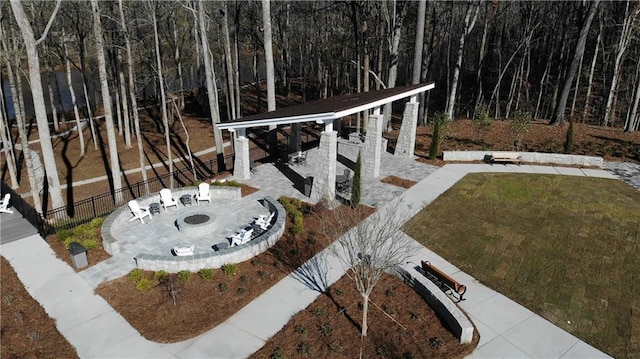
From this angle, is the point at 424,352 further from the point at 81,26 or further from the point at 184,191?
the point at 81,26

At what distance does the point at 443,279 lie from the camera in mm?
11047

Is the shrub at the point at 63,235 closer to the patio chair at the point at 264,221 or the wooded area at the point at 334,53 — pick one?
the wooded area at the point at 334,53

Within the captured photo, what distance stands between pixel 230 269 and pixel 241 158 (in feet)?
26.5

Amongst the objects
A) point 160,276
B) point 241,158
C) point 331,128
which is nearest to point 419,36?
point 331,128

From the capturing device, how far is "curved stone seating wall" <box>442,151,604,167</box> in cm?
2083

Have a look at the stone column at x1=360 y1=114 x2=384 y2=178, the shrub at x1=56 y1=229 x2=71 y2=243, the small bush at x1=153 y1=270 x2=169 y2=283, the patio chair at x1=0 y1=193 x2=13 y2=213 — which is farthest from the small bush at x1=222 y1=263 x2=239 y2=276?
the patio chair at x1=0 y1=193 x2=13 y2=213

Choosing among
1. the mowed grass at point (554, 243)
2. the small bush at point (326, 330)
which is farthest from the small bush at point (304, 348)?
the mowed grass at point (554, 243)

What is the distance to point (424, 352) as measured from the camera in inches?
356

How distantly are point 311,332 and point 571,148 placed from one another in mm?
19888

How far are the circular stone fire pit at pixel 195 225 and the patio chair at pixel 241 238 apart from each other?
3.81ft

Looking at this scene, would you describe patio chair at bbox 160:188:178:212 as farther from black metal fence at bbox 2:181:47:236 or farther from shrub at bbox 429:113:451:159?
shrub at bbox 429:113:451:159

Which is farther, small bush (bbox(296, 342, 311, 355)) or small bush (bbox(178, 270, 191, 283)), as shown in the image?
small bush (bbox(178, 270, 191, 283))

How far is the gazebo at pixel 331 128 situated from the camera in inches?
606

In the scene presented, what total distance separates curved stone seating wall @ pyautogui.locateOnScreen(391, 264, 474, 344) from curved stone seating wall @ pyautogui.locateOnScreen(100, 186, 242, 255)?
8.32 meters
